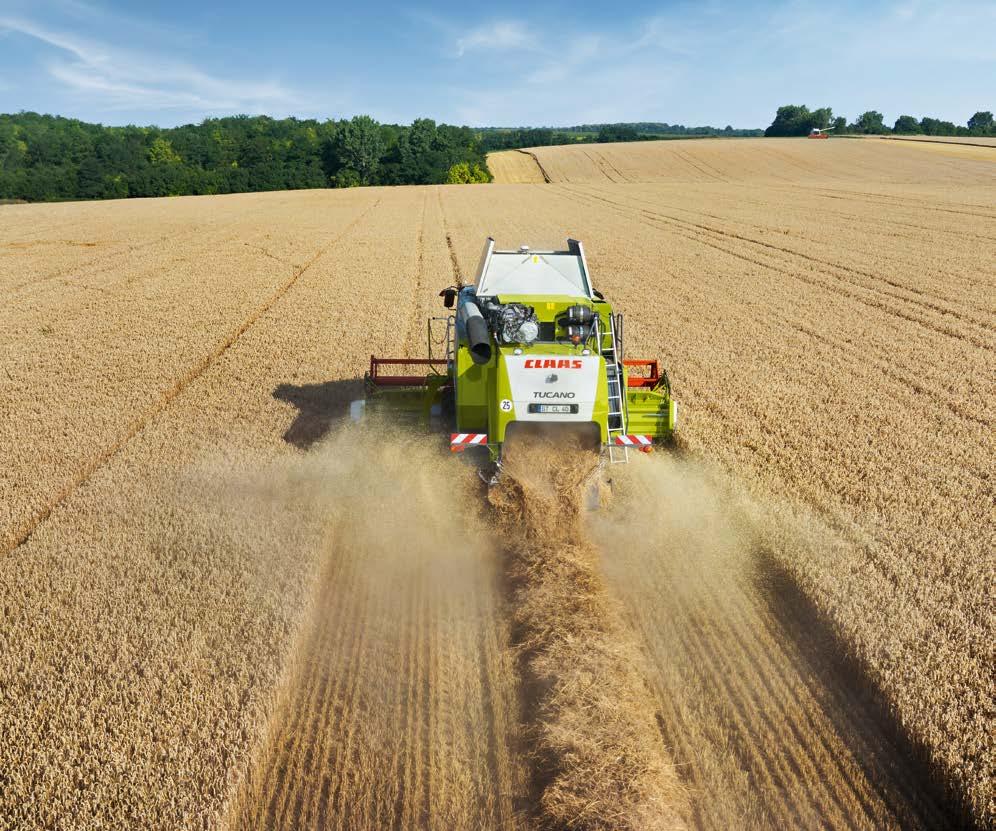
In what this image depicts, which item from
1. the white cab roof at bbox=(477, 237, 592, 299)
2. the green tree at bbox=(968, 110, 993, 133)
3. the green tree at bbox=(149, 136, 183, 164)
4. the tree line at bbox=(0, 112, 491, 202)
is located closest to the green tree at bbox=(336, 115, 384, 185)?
the tree line at bbox=(0, 112, 491, 202)

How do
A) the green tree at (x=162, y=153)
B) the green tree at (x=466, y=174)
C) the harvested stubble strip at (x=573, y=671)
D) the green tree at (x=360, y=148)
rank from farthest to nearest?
1. the green tree at (x=162, y=153)
2. the green tree at (x=360, y=148)
3. the green tree at (x=466, y=174)
4. the harvested stubble strip at (x=573, y=671)

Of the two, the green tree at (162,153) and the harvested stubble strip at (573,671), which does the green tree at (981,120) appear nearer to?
the green tree at (162,153)

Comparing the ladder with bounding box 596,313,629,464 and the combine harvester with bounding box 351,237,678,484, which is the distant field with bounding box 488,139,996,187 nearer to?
the combine harvester with bounding box 351,237,678,484

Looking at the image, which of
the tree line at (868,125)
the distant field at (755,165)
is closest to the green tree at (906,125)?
the tree line at (868,125)

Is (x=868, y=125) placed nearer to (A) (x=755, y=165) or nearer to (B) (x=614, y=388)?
(A) (x=755, y=165)

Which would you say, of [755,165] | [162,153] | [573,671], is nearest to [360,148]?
[162,153]
